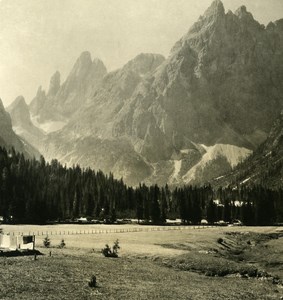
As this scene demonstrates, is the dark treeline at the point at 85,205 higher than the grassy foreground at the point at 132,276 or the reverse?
higher

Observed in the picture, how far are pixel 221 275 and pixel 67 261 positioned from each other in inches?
656

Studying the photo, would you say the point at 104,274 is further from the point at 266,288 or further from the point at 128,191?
the point at 128,191

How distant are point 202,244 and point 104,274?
3750 cm

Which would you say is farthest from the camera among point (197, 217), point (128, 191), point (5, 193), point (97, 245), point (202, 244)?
point (128, 191)

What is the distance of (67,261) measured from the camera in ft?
159

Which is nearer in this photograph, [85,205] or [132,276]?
[132,276]

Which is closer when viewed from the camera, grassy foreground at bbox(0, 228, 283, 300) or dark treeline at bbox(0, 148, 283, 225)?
grassy foreground at bbox(0, 228, 283, 300)

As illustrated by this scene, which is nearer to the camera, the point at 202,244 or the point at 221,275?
the point at 221,275

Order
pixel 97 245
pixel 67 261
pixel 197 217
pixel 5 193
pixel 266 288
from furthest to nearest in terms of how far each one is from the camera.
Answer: pixel 197 217 < pixel 5 193 < pixel 97 245 < pixel 67 261 < pixel 266 288

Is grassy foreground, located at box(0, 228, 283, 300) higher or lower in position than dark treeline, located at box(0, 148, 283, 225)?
lower

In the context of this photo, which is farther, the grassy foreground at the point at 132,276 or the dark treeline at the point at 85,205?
the dark treeline at the point at 85,205

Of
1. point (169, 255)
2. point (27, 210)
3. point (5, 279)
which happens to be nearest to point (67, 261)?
point (5, 279)

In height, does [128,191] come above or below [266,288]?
above

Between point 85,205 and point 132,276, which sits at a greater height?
point 85,205
